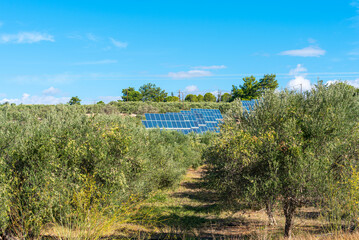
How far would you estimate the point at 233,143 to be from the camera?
10.5m

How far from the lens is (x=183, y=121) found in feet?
152

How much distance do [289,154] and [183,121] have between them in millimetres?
36591

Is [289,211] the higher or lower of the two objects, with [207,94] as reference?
lower

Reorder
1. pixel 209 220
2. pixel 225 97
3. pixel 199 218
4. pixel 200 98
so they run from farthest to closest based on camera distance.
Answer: pixel 225 97 → pixel 200 98 → pixel 199 218 → pixel 209 220

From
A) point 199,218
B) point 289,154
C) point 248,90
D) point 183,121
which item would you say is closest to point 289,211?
point 289,154

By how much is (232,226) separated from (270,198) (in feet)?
22.3

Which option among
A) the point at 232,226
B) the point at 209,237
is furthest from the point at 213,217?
the point at 209,237

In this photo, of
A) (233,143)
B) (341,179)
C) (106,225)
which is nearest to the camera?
(106,225)

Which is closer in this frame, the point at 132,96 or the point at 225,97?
the point at 132,96

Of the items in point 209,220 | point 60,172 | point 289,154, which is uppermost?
point 289,154

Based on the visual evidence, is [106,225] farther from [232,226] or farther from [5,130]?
[232,226]

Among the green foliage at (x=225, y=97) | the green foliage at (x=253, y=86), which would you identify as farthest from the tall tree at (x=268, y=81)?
the green foliage at (x=225, y=97)

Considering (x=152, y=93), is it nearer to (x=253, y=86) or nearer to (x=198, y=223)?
(x=253, y=86)

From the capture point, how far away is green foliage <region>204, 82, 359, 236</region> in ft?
30.5
